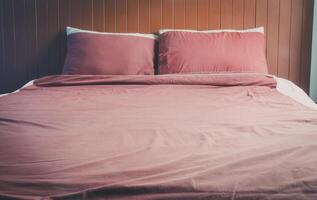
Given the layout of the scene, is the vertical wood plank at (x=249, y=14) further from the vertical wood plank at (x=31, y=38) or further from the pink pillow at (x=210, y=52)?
the vertical wood plank at (x=31, y=38)

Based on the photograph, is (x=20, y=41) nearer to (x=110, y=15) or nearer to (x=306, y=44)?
(x=110, y=15)

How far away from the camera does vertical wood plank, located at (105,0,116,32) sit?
2.65 m

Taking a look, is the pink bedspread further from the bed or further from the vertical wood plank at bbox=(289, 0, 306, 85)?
the vertical wood plank at bbox=(289, 0, 306, 85)

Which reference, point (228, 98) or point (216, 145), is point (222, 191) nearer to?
point (216, 145)

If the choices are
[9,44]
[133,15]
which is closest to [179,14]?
[133,15]

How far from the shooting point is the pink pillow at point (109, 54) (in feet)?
7.62

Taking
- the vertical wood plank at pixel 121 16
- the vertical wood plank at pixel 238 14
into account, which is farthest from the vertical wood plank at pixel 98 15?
the vertical wood plank at pixel 238 14

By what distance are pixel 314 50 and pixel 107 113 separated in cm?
195

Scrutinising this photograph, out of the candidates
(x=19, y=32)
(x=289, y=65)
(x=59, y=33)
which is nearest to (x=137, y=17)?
(x=59, y=33)

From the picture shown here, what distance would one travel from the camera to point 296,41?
267 centimetres

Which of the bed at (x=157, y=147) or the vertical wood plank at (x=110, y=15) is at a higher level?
the vertical wood plank at (x=110, y=15)

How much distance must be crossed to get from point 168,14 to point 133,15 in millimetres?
257

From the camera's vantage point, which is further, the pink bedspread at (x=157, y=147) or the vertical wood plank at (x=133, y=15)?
the vertical wood plank at (x=133, y=15)

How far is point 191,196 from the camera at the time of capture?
0.67 metres
